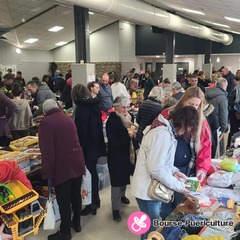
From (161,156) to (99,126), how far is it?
150 cm

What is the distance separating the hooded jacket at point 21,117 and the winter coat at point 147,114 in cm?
198

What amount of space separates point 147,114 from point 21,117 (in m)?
2.13

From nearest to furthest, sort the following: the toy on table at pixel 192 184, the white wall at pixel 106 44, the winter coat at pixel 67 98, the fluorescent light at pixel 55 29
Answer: the toy on table at pixel 192 184 → the winter coat at pixel 67 98 → the fluorescent light at pixel 55 29 → the white wall at pixel 106 44

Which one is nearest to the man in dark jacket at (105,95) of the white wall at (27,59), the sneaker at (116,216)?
the sneaker at (116,216)

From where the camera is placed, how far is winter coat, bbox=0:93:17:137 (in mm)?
4117

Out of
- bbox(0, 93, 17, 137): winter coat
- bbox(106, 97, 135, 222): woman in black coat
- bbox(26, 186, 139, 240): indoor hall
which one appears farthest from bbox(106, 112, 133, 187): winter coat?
bbox(0, 93, 17, 137): winter coat

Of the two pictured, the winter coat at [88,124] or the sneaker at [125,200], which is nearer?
the winter coat at [88,124]

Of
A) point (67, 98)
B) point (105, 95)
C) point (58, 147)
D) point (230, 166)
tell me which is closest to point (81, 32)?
point (67, 98)

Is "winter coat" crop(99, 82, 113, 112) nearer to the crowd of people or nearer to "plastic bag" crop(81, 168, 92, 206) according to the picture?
the crowd of people

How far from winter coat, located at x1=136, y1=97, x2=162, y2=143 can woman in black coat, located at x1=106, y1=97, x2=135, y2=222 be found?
0.68ft

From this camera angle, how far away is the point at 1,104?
4121mm

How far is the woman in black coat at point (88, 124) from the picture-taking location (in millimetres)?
3102

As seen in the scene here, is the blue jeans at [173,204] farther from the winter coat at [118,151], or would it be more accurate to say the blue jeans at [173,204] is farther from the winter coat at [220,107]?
the winter coat at [220,107]

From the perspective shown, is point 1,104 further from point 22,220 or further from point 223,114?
point 223,114
